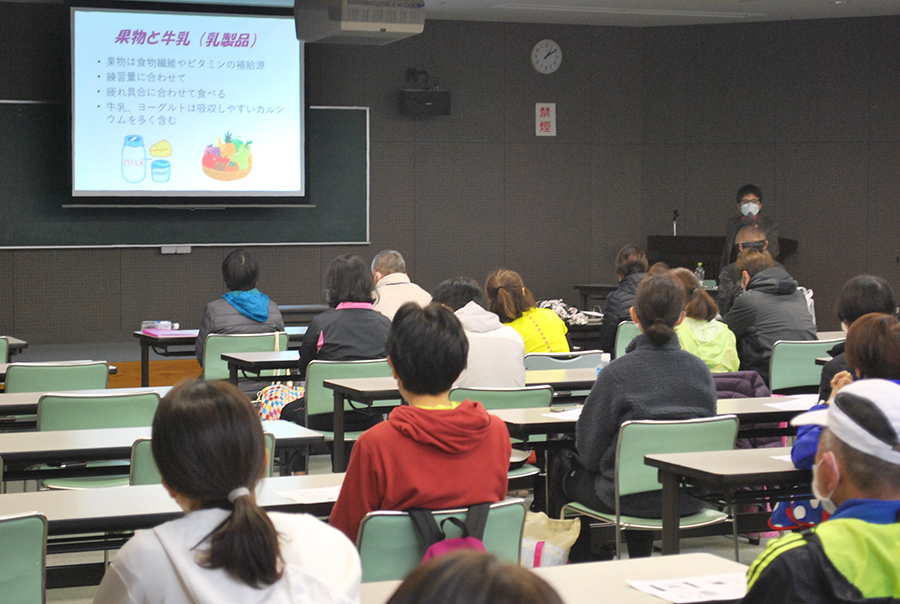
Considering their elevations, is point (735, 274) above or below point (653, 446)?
above

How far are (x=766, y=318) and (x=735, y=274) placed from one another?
Answer: 5.02 ft

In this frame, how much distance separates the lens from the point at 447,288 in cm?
466

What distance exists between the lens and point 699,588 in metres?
1.83

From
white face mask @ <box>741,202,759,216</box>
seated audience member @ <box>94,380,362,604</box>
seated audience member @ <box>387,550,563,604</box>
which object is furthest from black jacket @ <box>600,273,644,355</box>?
seated audience member @ <box>387,550,563,604</box>

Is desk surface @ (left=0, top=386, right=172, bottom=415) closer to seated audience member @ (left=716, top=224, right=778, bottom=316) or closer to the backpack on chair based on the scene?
the backpack on chair

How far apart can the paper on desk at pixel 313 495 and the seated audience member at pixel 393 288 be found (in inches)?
124

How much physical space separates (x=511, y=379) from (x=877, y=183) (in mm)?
7037

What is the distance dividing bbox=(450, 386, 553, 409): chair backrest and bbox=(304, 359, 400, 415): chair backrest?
2.92ft

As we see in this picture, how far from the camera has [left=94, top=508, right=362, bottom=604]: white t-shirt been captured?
1.36 metres

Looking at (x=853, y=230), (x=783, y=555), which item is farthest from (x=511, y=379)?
(x=853, y=230)

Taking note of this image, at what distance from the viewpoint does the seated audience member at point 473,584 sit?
634mm

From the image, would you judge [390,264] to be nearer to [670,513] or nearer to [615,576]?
[670,513]

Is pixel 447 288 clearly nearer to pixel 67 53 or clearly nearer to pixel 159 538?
pixel 159 538

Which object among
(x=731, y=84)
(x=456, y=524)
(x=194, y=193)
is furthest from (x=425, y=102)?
(x=456, y=524)
